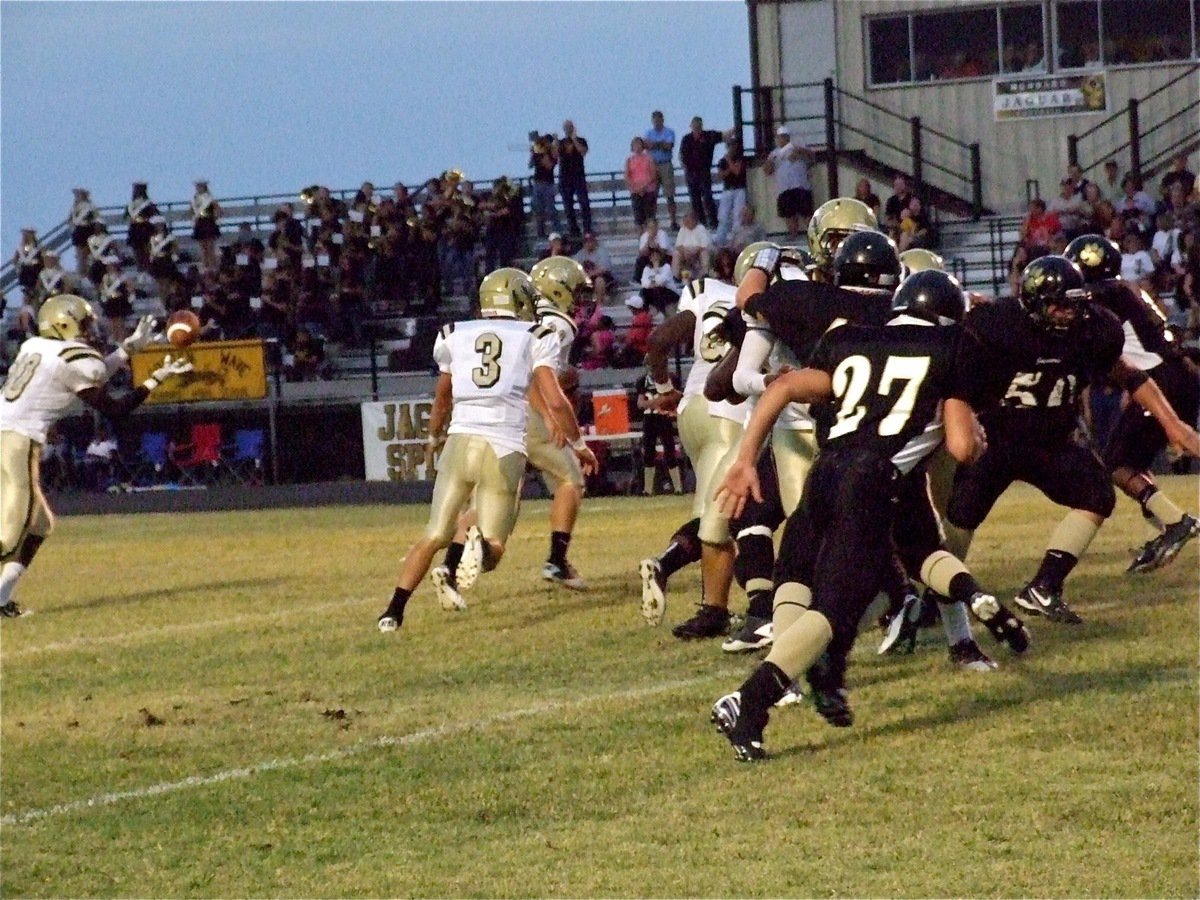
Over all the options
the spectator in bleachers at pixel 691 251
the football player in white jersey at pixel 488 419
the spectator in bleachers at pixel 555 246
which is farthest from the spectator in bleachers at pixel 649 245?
the football player in white jersey at pixel 488 419

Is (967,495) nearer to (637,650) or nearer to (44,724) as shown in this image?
(637,650)

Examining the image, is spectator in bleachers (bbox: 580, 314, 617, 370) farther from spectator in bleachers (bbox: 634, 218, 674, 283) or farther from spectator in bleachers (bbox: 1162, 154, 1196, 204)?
spectator in bleachers (bbox: 1162, 154, 1196, 204)

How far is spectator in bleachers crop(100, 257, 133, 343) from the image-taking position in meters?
27.7

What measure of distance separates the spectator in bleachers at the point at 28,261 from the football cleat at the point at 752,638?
22.6 m

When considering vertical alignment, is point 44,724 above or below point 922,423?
below

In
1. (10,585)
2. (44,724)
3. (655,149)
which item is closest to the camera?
(44,724)

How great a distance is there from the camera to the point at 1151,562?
1055 centimetres

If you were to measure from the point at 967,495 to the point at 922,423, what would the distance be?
226 centimetres

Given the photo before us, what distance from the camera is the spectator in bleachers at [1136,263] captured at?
2030 centimetres

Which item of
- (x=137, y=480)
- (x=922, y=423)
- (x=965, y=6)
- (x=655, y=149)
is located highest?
(x=965, y=6)

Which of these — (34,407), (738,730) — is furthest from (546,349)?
(738,730)

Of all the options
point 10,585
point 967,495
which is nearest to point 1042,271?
point 967,495

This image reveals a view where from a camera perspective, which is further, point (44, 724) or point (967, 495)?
point (967, 495)

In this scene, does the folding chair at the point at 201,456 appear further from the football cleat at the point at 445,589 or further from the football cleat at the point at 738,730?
the football cleat at the point at 738,730
